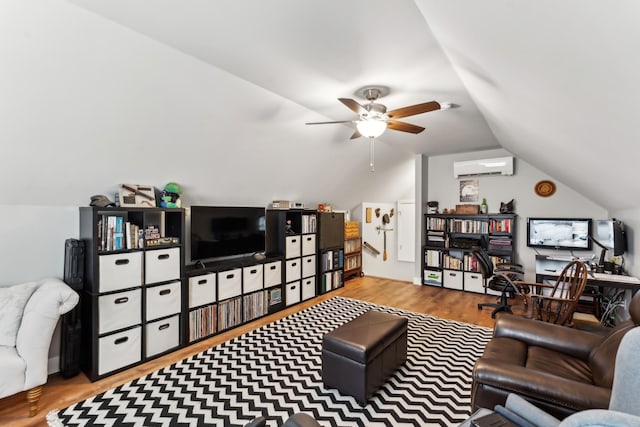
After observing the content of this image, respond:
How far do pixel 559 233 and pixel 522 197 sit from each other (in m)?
0.73

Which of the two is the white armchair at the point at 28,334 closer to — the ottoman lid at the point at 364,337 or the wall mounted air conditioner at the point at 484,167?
the ottoman lid at the point at 364,337

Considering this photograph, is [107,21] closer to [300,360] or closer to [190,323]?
[190,323]

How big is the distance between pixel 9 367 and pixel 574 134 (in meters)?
4.03

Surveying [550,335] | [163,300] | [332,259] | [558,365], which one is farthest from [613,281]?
[163,300]

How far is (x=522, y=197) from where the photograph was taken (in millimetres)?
4848

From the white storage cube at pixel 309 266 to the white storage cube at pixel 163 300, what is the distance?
2002mm

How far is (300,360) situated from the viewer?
2789mm

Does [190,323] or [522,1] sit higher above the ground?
[522,1]

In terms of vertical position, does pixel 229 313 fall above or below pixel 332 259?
below

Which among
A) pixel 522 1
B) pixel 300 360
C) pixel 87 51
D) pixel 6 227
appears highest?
pixel 87 51

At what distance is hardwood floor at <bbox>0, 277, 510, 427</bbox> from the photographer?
7.12 feet

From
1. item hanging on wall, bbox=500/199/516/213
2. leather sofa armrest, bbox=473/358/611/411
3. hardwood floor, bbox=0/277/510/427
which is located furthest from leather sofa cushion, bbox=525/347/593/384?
item hanging on wall, bbox=500/199/516/213

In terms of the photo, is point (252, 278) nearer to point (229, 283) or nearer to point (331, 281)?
point (229, 283)

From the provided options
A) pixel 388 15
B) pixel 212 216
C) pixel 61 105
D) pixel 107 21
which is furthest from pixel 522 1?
pixel 212 216
